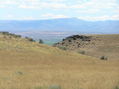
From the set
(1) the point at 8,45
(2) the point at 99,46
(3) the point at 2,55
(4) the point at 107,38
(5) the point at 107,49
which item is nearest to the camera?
(3) the point at 2,55

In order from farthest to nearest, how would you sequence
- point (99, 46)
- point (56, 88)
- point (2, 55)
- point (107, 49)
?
point (99, 46)
point (107, 49)
point (2, 55)
point (56, 88)

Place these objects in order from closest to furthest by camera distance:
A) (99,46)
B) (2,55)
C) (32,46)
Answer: (2,55), (32,46), (99,46)

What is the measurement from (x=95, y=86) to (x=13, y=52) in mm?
30963

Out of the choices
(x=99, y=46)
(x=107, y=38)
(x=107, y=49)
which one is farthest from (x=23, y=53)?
(x=107, y=38)

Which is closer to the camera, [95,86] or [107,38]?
[95,86]

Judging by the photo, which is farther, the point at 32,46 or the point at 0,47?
the point at 32,46

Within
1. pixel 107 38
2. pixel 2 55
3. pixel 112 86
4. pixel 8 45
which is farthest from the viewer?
pixel 107 38

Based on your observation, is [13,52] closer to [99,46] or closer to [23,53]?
[23,53]

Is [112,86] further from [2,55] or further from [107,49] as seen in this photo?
[107,49]

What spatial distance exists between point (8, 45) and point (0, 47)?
224cm

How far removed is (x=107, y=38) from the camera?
367 feet

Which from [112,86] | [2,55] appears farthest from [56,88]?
[2,55]

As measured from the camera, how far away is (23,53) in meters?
44.8

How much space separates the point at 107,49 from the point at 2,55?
178 feet
